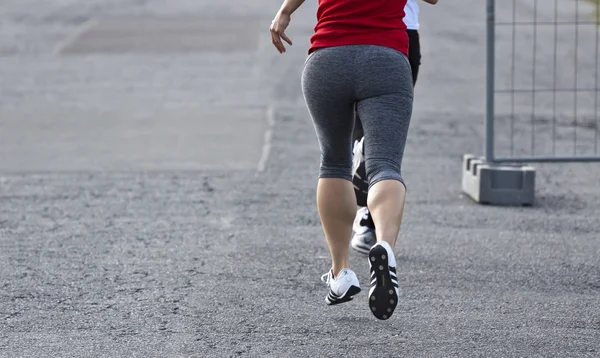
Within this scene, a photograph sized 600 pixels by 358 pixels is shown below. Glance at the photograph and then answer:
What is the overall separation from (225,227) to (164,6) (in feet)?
50.2

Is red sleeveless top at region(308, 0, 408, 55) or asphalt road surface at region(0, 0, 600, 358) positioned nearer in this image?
red sleeveless top at region(308, 0, 408, 55)

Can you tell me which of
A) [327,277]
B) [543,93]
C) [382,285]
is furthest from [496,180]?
[543,93]

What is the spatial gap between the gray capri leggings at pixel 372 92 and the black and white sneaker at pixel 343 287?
48 centimetres

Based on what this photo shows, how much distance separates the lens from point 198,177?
809 centimetres

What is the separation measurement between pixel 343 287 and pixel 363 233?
4.81 feet

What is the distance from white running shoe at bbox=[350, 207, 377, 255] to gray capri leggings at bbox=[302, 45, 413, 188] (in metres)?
1.61

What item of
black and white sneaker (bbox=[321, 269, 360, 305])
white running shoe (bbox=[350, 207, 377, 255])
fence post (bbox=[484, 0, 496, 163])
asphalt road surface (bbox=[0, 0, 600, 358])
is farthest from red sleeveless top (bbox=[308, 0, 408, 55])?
fence post (bbox=[484, 0, 496, 163])

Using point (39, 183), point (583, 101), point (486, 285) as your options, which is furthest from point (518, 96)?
point (486, 285)

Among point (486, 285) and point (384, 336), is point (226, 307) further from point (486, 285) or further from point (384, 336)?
point (486, 285)

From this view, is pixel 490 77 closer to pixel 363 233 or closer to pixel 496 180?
pixel 496 180

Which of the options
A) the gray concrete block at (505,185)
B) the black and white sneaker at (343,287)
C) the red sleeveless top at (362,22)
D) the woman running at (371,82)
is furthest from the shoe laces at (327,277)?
the gray concrete block at (505,185)

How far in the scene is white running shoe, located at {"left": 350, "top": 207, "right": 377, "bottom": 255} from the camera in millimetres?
5797

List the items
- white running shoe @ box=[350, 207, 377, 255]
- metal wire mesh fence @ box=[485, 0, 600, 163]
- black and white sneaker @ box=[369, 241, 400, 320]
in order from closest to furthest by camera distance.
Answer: black and white sneaker @ box=[369, 241, 400, 320]
white running shoe @ box=[350, 207, 377, 255]
metal wire mesh fence @ box=[485, 0, 600, 163]

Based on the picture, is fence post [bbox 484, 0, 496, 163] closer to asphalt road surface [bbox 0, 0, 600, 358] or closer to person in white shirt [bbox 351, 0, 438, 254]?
asphalt road surface [bbox 0, 0, 600, 358]
